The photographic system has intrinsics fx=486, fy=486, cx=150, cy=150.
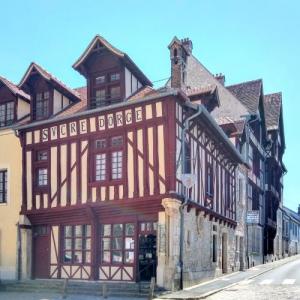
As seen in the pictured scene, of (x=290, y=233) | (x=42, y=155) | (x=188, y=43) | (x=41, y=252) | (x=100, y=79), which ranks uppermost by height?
(x=188, y=43)

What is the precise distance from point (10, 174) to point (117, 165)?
5.11 meters

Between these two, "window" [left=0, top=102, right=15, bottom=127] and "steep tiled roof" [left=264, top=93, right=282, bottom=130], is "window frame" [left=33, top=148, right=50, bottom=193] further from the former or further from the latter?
"steep tiled roof" [left=264, top=93, right=282, bottom=130]

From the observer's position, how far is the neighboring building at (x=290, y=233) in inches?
1857

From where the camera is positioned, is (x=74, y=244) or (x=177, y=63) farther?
(x=177, y=63)

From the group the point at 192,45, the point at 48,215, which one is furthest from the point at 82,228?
the point at 192,45

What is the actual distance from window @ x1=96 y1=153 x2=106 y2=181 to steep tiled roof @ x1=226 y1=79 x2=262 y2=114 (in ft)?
49.2

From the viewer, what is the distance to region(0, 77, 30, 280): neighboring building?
18.4 meters

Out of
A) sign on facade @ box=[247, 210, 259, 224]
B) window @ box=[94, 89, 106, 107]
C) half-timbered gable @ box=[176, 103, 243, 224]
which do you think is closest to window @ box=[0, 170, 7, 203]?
window @ box=[94, 89, 106, 107]

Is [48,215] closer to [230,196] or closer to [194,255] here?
[194,255]

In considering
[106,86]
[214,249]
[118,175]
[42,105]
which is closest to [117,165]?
[118,175]

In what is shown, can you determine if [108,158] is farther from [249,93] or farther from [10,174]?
[249,93]

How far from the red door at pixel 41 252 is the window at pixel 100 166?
10.4ft

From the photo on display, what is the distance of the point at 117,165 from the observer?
53.5ft

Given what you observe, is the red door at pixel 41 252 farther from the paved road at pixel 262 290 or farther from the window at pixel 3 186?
the paved road at pixel 262 290
